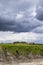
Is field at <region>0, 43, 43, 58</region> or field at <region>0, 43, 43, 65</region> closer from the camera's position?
field at <region>0, 43, 43, 65</region>

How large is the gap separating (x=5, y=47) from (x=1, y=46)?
1.92m

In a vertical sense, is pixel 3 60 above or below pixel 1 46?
below

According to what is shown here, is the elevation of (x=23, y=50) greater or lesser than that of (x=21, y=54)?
greater

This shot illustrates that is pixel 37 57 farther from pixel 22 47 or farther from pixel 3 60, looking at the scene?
pixel 3 60

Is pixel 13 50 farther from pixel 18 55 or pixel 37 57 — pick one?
pixel 37 57

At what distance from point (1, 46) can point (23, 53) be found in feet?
35.7

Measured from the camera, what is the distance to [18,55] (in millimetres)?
115812

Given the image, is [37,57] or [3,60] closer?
[3,60]

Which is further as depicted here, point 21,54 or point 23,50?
point 23,50

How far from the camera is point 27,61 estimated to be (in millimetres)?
116062

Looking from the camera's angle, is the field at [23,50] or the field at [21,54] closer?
the field at [21,54]

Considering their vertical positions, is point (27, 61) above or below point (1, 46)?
below

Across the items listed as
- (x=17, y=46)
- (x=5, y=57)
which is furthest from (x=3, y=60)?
(x=17, y=46)

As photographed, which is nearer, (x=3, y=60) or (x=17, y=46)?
(x=3, y=60)
